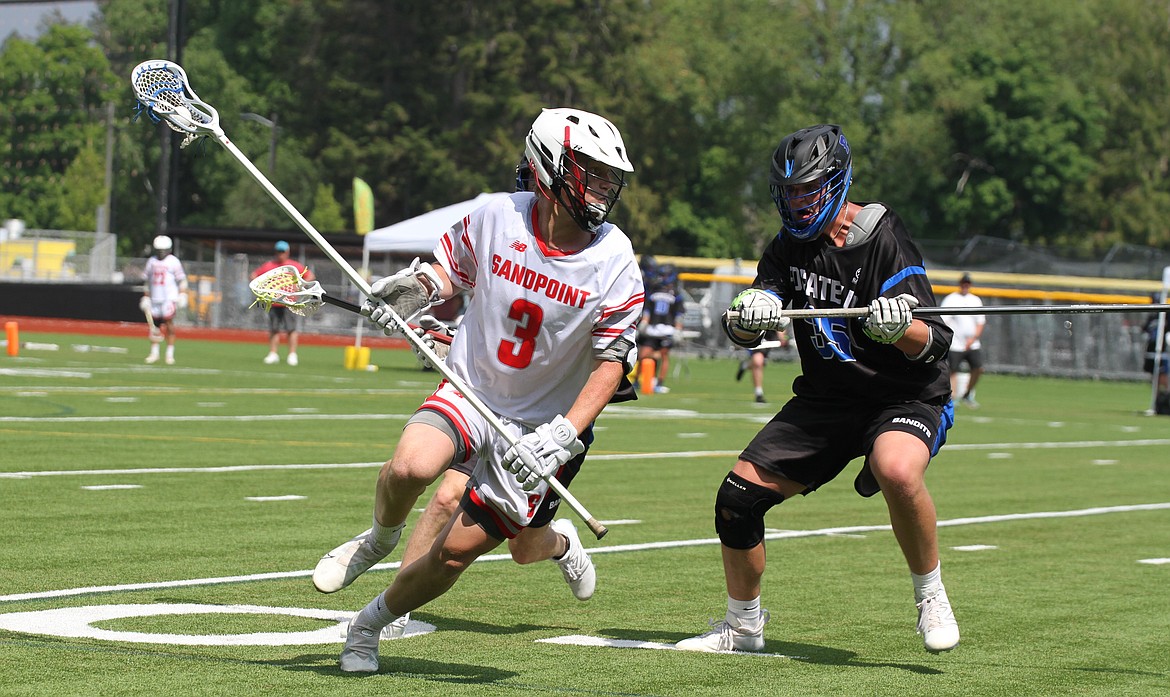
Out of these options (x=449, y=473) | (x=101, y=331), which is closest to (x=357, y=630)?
(x=449, y=473)

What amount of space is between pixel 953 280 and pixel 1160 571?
126 feet

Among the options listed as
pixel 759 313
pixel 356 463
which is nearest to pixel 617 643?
pixel 759 313

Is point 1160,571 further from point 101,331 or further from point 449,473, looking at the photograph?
point 101,331

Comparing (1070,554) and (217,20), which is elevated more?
(217,20)

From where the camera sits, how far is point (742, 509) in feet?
22.6

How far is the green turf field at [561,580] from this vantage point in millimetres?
6246

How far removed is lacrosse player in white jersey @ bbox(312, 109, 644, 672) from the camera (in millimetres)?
6121

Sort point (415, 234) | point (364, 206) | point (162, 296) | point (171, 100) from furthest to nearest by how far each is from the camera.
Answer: point (364, 206) → point (415, 234) → point (162, 296) → point (171, 100)

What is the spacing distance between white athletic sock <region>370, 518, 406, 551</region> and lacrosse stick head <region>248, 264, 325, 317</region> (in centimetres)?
85

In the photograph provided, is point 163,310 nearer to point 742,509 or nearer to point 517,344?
point 742,509

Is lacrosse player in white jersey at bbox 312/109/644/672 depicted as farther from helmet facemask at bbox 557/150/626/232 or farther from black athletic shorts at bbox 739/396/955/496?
black athletic shorts at bbox 739/396/955/496

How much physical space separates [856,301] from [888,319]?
1.64ft

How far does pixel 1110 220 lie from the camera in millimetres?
76500

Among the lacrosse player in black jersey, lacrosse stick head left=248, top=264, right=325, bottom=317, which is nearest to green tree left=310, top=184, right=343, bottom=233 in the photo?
lacrosse stick head left=248, top=264, right=325, bottom=317
